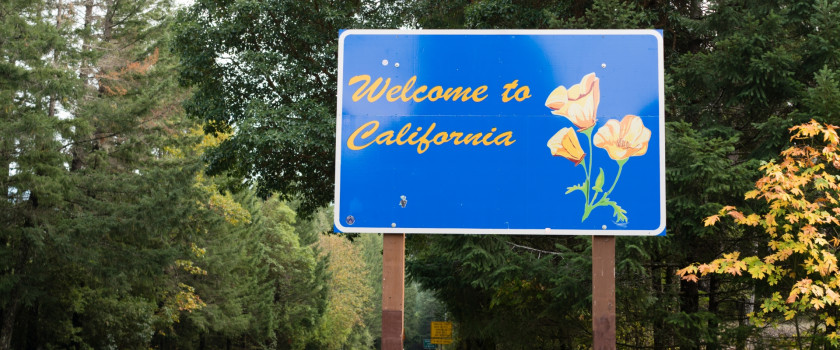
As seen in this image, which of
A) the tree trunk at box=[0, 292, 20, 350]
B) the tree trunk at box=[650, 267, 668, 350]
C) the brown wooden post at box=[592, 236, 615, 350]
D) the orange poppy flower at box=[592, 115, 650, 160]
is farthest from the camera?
the tree trunk at box=[0, 292, 20, 350]

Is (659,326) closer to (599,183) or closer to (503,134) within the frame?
(599,183)

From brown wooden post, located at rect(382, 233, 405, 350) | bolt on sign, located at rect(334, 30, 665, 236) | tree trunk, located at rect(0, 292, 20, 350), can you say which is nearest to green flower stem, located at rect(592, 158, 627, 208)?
bolt on sign, located at rect(334, 30, 665, 236)

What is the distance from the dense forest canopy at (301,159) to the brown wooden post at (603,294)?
1604mm

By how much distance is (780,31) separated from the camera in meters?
11.0

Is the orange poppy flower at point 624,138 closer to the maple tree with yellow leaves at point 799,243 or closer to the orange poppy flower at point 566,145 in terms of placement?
the orange poppy flower at point 566,145

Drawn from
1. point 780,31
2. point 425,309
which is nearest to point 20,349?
point 780,31

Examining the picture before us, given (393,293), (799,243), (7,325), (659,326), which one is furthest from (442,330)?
(393,293)

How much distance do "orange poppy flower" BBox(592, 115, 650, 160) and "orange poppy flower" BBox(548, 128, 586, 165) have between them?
0.17 meters

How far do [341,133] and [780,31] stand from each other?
23.3 ft

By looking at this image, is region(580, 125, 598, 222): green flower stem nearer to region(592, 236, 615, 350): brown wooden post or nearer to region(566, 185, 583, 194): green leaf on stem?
region(566, 185, 583, 194): green leaf on stem

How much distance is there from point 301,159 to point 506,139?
34.1 feet

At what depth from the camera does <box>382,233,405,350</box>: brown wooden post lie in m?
7.05

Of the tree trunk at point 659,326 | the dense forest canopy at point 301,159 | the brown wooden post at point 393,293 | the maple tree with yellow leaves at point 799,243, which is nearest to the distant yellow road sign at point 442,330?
the dense forest canopy at point 301,159

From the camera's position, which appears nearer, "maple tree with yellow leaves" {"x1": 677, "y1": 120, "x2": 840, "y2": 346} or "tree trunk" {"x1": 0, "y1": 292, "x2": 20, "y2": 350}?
"maple tree with yellow leaves" {"x1": 677, "y1": 120, "x2": 840, "y2": 346}
